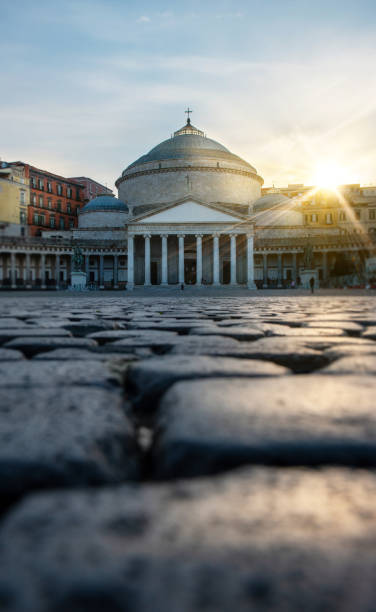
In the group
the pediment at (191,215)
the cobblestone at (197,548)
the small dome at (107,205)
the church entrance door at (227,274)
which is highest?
the small dome at (107,205)

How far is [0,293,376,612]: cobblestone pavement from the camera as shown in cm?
57

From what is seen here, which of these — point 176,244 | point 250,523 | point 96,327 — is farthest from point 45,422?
point 176,244

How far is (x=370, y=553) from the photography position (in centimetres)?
63

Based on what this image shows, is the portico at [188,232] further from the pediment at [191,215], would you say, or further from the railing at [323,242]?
the railing at [323,242]

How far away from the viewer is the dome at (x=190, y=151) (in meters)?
55.6

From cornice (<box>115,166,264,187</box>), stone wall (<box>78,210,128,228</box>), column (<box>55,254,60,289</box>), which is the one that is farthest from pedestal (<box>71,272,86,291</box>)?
cornice (<box>115,166,264,187</box>)


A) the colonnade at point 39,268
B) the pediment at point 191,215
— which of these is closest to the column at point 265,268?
the pediment at point 191,215

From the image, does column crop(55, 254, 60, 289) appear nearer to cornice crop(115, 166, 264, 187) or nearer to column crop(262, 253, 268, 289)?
cornice crop(115, 166, 264, 187)

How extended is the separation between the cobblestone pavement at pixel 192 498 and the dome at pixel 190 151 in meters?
55.9

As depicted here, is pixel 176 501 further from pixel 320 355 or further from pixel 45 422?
pixel 320 355

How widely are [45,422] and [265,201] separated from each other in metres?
59.9

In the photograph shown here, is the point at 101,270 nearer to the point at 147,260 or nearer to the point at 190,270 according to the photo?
the point at 190,270

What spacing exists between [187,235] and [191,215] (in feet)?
6.80

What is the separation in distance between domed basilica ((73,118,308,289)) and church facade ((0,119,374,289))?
0.11 m
